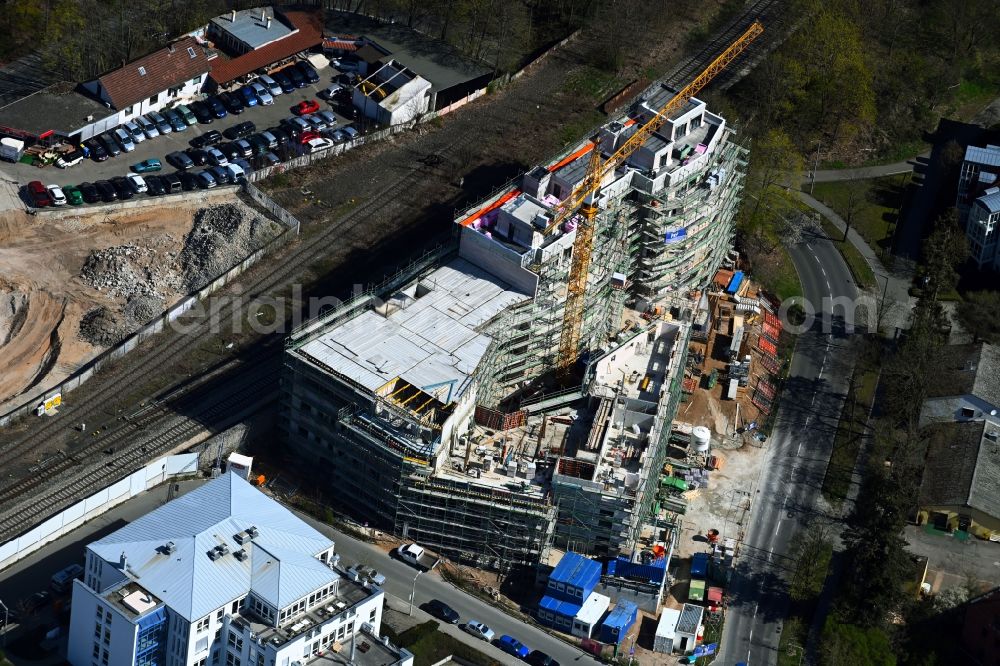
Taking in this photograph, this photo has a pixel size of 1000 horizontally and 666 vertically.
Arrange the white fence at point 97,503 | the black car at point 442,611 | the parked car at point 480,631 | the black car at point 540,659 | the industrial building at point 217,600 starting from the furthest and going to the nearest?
the black car at point 442,611
the parked car at point 480,631
the black car at point 540,659
the white fence at point 97,503
the industrial building at point 217,600

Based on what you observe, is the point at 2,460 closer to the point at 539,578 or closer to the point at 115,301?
the point at 115,301

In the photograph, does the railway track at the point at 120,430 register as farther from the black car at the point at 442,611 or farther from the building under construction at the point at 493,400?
the black car at the point at 442,611

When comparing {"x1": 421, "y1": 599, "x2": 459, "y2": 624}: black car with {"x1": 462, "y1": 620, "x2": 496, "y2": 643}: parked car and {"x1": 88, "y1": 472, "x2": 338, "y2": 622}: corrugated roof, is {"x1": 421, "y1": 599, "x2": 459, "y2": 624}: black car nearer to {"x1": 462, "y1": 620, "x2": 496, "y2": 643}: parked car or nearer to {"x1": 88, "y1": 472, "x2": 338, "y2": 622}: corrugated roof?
{"x1": 462, "y1": 620, "x2": 496, "y2": 643}: parked car

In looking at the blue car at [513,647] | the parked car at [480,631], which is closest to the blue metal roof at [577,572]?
the blue car at [513,647]

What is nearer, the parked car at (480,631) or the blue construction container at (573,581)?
the parked car at (480,631)

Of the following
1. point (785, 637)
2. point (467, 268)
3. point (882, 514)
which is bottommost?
point (785, 637)

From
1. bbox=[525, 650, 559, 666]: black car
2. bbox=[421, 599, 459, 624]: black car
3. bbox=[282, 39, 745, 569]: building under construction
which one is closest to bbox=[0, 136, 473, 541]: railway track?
bbox=[282, 39, 745, 569]: building under construction

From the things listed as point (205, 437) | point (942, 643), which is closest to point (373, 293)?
point (205, 437)
